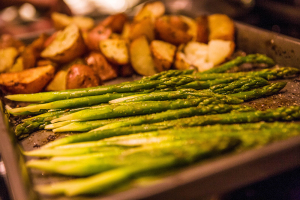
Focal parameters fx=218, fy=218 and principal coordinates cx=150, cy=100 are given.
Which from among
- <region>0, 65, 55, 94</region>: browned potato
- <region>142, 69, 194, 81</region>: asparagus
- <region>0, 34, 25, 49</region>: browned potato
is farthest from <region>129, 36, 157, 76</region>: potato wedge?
<region>0, 34, 25, 49</region>: browned potato

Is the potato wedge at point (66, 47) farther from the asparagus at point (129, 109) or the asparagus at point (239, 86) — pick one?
the asparagus at point (239, 86)

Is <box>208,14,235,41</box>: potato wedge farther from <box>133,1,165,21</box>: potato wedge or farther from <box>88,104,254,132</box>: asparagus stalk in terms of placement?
<box>88,104,254,132</box>: asparagus stalk

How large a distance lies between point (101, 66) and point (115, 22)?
653 millimetres

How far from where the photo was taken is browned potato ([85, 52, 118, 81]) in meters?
2.30

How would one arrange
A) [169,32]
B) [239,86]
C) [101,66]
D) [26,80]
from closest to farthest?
[239,86]
[26,80]
[101,66]
[169,32]

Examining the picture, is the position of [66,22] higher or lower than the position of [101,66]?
higher

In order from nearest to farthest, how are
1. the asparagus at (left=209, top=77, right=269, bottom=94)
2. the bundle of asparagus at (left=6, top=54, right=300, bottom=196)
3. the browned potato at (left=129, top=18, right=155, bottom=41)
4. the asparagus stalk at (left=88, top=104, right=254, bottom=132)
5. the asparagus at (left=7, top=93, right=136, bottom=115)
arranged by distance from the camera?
the bundle of asparagus at (left=6, top=54, right=300, bottom=196) → the asparagus stalk at (left=88, top=104, right=254, bottom=132) → the asparagus at (left=7, top=93, right=136, bottom=115) → the asparagus at (left=209, top=77, right=269, bottom=94) → the browned potato at (left=129, top=18, right=155, bottom=41)

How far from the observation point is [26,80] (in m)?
2.02

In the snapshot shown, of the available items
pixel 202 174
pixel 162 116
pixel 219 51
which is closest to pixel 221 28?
pixel 219 51

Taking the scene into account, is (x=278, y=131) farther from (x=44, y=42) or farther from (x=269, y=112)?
(x=44, y=42)

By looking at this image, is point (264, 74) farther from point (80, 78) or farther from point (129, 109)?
point (80, 78)

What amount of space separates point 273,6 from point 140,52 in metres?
2.32

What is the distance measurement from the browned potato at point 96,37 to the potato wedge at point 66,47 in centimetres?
12

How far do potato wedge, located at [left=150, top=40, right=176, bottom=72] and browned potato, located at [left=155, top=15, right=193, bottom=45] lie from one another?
0.41ft
